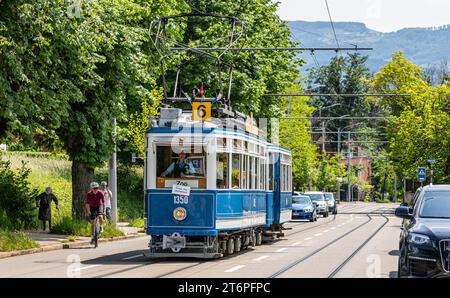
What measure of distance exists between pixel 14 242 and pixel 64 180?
18.6 m

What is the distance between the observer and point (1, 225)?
27.1m

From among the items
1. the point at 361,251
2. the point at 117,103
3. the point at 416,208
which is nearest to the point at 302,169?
the point at 117,103

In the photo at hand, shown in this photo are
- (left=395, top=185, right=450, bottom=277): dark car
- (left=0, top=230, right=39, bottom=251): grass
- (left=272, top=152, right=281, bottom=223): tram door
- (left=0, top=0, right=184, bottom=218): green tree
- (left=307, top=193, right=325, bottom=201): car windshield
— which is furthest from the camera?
(left=307, top=193, right=325, bottom=201): car windshield

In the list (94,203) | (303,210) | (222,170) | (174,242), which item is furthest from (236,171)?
(303,210)

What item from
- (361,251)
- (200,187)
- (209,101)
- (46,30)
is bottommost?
(361,251)

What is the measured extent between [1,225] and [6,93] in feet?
16.1

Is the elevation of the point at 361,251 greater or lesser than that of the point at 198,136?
lesser

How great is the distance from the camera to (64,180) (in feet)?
137

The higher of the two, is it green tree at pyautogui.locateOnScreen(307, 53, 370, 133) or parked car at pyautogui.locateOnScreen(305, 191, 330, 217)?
green tree at pyautogui.locateOnScreen(307, 53, 370, 133)

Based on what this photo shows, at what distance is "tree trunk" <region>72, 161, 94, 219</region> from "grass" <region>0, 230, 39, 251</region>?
746cm

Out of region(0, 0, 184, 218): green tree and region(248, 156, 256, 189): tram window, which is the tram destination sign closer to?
region(248, 156, 256, 189): tram window

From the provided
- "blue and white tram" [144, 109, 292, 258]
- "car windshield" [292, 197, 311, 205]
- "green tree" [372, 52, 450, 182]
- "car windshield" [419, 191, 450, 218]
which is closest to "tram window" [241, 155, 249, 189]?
"blue and white tram" [144, 109, 292, 258]

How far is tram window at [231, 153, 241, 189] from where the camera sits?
2197 cm
